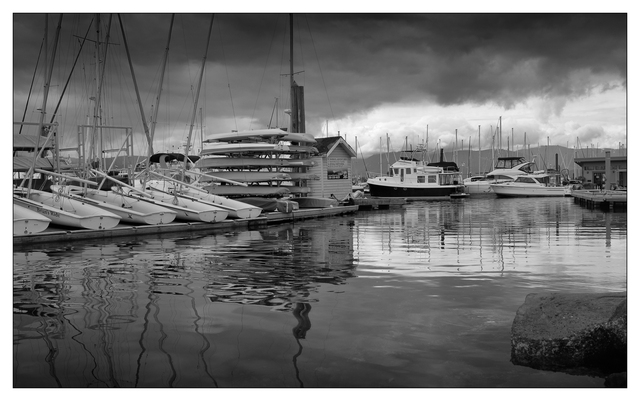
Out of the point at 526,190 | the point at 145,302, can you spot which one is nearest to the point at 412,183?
the point at 526,190

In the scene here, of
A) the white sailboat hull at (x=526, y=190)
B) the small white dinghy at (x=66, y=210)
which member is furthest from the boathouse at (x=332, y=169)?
the white sailboat hull at (x=526, y=190)

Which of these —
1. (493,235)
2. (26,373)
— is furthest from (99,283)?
(493,235)

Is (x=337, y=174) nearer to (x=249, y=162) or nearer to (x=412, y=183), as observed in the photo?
(x=249, y=162)

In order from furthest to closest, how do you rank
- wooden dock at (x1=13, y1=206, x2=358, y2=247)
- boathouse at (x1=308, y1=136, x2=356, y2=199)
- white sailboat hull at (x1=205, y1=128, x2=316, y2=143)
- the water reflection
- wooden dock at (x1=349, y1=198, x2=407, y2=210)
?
1. wooden dock at (x1=349, y1=198, x2=407, y2=210)
2. boathouse at (x1=308, y1=136, x2=356, y2=199)
3. white sailboat hull at (x1=205, y1=128, x2=316, y2=143)
4. wooden dock at (x1=13, y1=206, x2=358, y2=247)
5. the water reflection

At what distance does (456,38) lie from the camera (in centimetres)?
714

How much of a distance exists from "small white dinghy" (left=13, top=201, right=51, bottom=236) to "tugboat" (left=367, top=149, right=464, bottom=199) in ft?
150

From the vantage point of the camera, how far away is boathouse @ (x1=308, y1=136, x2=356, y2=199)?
39.0 metres

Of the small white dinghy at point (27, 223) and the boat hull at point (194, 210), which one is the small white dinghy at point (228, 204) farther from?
the small white dinghy at point (27, 223)

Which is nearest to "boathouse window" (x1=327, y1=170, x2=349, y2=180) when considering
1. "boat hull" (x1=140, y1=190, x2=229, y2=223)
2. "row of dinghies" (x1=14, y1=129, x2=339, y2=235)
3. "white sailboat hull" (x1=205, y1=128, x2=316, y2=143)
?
"row of dinghies" (x1=14, y1=129, x2=339, y2=235)

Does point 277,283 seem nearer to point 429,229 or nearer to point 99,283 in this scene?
point 99,283

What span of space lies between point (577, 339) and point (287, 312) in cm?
391

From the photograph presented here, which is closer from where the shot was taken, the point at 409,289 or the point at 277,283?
the point at 409,289

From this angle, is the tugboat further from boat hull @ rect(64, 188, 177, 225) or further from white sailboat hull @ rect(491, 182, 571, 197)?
boat hull @ rect(64, 188, 177, 225)
